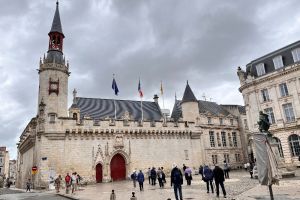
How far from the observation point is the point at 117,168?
31.3 metres

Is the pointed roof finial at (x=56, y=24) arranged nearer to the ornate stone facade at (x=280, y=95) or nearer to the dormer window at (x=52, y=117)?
the dormer window at (x=52, y=117)

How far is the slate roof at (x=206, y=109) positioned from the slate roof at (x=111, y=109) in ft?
13.4

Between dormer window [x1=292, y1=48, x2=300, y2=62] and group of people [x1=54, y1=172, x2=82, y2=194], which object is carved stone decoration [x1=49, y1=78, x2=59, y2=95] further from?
dormer window [x1=292, y1=48, x2=300, y2=62]

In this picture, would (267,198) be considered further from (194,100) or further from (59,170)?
(194,100)

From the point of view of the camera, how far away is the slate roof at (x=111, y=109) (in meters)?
37.0

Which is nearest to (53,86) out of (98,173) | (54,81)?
(54,81)

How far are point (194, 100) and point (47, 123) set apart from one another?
2259cm

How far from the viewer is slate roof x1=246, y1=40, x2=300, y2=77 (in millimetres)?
35375

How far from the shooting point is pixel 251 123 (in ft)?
126

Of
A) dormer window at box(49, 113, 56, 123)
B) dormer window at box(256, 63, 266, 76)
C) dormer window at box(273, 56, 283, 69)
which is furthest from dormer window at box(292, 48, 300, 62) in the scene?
dormer window at box(49, 113, 56, 123)

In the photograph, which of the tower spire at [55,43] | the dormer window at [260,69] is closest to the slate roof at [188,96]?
the dormer window at [260,69]

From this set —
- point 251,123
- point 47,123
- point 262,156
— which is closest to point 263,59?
point 251,123

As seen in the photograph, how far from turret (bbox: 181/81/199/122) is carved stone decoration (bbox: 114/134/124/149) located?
12636 mm

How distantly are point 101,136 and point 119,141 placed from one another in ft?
7.84
